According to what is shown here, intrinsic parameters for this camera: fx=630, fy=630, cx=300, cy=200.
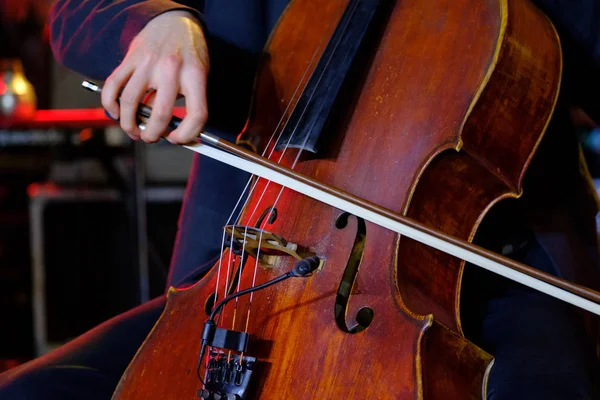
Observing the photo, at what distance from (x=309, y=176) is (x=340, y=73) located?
0.14 metres

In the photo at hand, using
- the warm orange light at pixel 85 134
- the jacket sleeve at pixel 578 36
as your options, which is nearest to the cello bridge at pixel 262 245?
the jacket sleeve at pixel 578 36

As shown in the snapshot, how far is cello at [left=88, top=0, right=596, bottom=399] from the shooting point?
1.79ft

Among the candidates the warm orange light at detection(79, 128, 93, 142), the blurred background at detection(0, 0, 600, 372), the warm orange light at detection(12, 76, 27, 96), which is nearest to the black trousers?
the blurred background at detection(0, 0, 600, 372)

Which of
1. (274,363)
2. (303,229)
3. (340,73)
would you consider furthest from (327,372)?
(340,73)

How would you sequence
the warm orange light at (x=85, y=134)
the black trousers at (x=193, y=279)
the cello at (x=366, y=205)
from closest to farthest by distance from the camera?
the cello at (x=366, y=205)
the black trousers at (x=193, y=279)
the warm orange light at (x=85, y=134)

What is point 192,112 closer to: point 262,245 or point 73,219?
point 262,245

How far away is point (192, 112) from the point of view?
2.05 feet

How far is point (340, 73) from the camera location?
2.32 ft

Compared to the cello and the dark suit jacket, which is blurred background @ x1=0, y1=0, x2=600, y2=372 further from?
the cello

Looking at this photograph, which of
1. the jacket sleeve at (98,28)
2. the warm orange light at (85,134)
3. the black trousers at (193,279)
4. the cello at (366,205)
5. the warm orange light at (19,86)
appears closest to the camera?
the cello at (366,205)

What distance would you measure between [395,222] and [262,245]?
0.13 m

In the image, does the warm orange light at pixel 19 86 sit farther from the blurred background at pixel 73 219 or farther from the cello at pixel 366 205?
the cello at pixel 366 205

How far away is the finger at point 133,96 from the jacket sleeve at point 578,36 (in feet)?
1.68

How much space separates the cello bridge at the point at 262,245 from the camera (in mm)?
603
